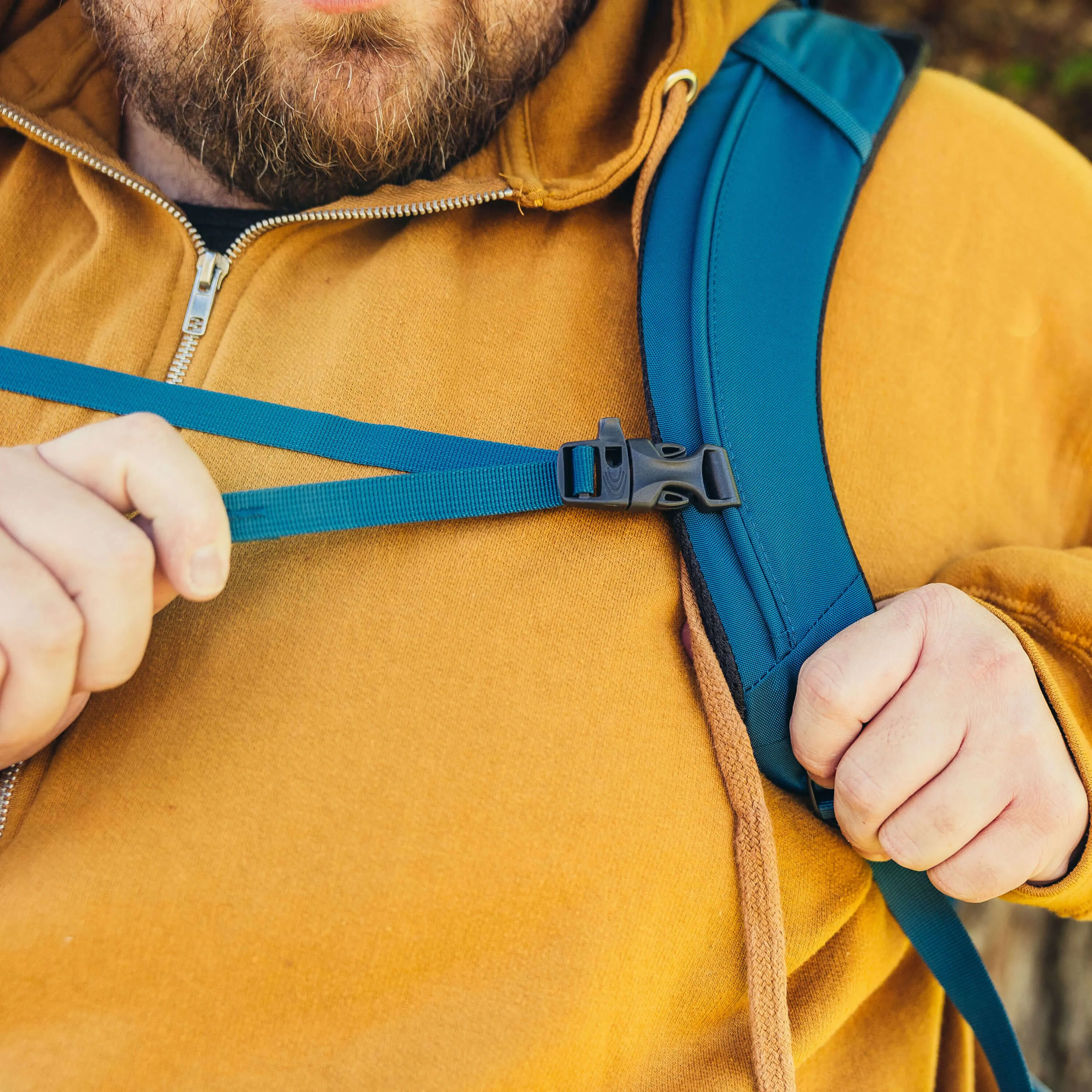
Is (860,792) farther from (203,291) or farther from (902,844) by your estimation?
(203,291)

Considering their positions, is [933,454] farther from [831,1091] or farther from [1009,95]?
[1009,95]

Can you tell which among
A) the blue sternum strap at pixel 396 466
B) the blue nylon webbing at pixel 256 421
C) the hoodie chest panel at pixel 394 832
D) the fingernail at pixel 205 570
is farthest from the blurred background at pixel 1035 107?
the fingernail at pixel 205 570

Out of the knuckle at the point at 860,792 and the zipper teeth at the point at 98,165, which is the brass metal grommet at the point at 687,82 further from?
the knuckle at the point at 860,792

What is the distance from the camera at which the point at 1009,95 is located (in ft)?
→ 8.25

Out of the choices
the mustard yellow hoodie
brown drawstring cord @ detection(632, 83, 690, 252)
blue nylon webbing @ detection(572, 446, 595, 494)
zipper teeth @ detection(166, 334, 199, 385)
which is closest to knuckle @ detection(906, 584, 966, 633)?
the mustard yellow hoodie

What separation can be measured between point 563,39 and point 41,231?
862 millimetres

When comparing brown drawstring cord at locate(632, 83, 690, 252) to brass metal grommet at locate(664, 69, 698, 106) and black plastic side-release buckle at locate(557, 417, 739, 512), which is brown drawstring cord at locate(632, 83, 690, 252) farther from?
black plastic side-release buckle at locate(557, 417, 739, 512)

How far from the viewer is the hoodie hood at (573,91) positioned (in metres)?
1.23

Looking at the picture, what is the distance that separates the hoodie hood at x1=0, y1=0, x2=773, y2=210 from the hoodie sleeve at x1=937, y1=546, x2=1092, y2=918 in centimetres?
74

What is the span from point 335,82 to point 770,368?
0.74 meters

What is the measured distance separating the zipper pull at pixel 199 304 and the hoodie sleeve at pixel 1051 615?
3.56ft

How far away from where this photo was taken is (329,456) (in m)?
1.10

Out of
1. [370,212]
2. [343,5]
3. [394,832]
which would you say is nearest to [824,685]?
[394,832]

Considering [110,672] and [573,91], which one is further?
[573,91]
